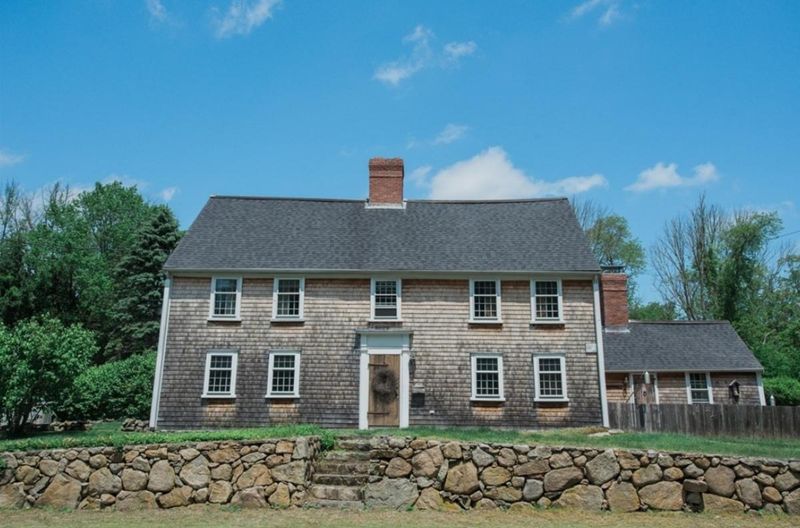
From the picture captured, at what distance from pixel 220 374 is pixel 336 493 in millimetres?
9927

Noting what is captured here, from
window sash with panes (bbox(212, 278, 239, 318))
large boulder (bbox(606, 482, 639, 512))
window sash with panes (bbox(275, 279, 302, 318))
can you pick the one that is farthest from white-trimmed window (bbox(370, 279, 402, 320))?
large boulder (bbox(606, 482, 639, 512))

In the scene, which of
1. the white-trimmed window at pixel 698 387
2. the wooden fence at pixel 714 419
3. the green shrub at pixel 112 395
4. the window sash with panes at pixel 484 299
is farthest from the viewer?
the white-trimmed window at pixel 698 387

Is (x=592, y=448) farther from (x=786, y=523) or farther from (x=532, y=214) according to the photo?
(x=532, y=214)

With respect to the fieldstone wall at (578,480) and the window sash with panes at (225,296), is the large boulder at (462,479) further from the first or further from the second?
the window sash with panes at (225,296)

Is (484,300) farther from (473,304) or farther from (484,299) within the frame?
(473,304)

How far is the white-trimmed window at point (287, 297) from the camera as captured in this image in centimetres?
1967

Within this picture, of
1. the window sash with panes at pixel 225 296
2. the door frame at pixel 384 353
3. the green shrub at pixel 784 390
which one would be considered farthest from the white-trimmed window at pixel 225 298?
the green shrub at pixel 784 390

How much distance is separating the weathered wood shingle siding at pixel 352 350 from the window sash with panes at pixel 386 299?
0.34 metres

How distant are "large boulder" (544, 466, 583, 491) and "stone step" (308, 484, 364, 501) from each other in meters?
3.27

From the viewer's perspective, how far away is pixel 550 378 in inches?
754

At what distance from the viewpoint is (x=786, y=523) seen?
29.6 ft

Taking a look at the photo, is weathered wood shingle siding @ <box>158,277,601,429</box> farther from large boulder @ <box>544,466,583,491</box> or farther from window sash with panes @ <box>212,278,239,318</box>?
large boulder @ <box>544,466,583,491</box>

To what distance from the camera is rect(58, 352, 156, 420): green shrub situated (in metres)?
21.1

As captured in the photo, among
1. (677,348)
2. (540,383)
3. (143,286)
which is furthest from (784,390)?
(143,286)
